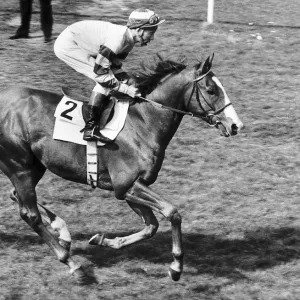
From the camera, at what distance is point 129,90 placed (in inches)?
277

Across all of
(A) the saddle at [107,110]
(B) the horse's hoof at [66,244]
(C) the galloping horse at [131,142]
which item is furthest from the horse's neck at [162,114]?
(B) the horse's hoof at [66,244]

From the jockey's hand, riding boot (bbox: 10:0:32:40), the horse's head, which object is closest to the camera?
the horse's head

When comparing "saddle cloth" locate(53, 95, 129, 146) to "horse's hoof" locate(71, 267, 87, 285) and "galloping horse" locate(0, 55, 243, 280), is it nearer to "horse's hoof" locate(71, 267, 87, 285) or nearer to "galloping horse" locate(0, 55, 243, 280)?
"galloping horse" locate(0, 55, 243, 280)

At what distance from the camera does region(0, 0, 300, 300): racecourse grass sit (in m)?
7.27

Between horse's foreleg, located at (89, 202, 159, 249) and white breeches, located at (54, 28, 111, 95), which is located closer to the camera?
horse's foreleg, located at (89, 202, 159, 249)

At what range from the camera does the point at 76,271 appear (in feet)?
23.8

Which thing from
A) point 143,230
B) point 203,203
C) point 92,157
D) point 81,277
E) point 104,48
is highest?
point 104,48

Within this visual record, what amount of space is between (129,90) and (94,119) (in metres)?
0.41

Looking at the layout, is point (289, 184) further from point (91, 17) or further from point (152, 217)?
point (91, 17)

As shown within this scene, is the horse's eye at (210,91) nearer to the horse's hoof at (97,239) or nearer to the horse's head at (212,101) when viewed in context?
the horse's head at (212,101)

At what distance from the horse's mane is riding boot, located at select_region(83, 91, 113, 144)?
363 mm

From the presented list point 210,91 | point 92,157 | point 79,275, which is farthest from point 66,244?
point 210,91

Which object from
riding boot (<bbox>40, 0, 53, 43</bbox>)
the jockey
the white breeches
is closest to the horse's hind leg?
the jockey

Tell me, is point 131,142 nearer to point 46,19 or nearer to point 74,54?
point 74,54
